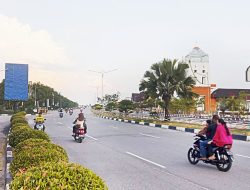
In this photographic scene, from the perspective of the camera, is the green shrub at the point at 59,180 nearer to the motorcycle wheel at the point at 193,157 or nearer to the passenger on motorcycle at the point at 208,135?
the passenger on motorcycle at the point at 208,135

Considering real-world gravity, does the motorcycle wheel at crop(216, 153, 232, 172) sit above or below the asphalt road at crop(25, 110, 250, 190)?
above

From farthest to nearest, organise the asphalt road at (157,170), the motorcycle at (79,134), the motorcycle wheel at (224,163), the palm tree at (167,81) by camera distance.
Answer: the palm tree at (167,81) < the motorcycle at (79,134) < the motorcycle wheel at (224,163) < the asphalt road at (157,170)

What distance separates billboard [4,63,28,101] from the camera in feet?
125

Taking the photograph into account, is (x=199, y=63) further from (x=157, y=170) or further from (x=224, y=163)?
(x=157, y=170)

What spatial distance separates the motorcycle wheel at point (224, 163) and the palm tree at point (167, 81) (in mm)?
25239

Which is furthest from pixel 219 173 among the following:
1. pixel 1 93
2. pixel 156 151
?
pixel 1 93

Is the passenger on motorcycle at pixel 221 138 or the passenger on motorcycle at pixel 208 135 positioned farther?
the passenger on motorcycle at pixel 208 135

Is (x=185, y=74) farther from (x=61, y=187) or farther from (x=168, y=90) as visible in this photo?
(x=61, y=187)

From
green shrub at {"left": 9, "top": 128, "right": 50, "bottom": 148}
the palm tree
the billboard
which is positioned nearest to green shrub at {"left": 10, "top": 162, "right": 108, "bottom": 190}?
green shrub at {"left": 9, "top": 128, "right": 50, "bottom": 148}

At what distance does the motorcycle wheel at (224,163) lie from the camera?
978cm

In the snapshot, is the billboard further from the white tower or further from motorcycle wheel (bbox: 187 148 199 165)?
the white tower

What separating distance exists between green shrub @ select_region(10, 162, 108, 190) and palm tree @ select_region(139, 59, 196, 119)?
31.5 m

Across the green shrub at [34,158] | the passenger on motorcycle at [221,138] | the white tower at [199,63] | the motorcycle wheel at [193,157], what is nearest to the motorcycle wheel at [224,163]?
the passenger on motorcycle at [221,138]

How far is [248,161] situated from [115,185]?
5526 millimetres
